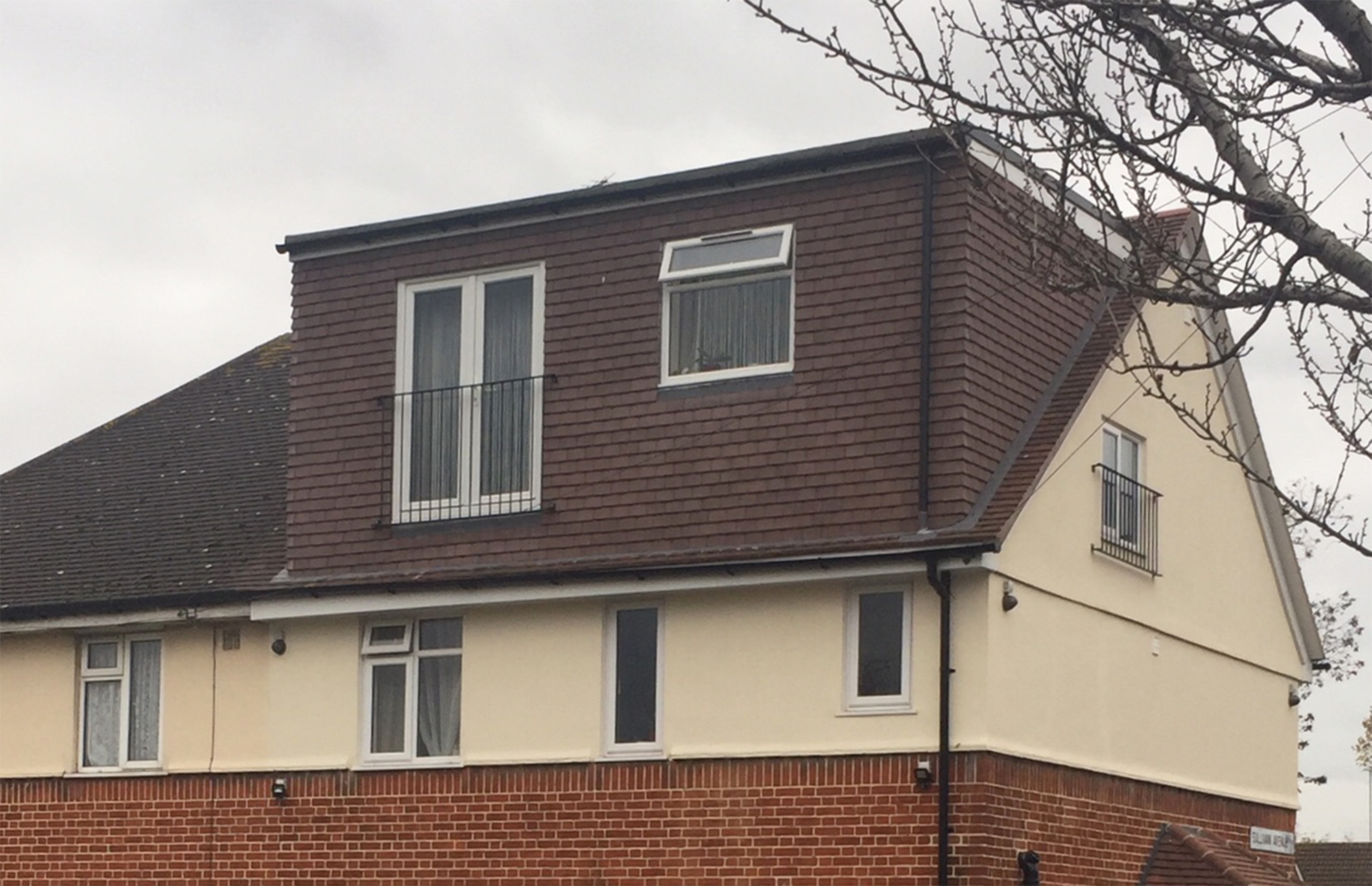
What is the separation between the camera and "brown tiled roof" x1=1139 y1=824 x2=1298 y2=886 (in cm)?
2000

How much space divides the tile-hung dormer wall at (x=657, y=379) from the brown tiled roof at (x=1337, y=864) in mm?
21458

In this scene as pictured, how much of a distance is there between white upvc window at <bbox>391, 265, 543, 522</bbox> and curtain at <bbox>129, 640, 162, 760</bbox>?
2.86m

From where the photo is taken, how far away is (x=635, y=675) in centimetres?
1936

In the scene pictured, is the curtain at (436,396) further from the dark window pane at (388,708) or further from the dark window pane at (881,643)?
the dark window pane at (881,643)

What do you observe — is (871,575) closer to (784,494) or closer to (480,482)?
(784,494)

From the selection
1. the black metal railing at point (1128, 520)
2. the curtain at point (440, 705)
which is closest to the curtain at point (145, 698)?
the curtain at point (440, 705)

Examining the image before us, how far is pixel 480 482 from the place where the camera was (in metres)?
20.4

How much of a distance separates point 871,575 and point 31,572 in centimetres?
901

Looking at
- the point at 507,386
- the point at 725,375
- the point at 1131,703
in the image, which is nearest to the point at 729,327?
the point at 725,375

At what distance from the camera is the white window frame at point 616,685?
19.1m

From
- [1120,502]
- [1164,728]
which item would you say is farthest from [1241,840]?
[1120,502]

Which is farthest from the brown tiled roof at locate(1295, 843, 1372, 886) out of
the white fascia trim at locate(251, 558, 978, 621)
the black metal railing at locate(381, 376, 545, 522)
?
the white fascia trim at locate(251, 558, 978, 621)

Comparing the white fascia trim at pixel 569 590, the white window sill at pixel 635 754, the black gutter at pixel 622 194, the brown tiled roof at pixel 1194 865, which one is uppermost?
the black gutter at pixel 622 194

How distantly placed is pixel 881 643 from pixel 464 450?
165 inches
